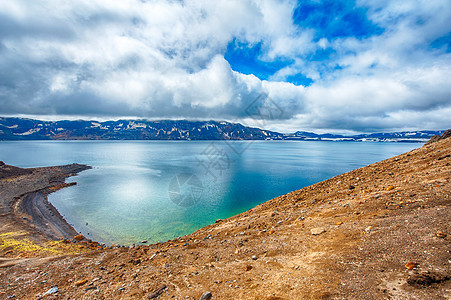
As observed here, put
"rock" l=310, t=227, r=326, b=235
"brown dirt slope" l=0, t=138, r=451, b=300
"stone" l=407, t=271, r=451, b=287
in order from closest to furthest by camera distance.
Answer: "stone" l=407, t=271, r=451, b=287 < "brown dirt slope" l=0, t=138, r=451, b=300 < "rock" l=310, t=227, r=326, b=235

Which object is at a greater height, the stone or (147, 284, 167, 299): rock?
the stone

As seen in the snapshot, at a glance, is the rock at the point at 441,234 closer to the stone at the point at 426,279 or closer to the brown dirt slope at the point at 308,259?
the brown dirt slope at the point at 308,259

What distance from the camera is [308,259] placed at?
7.18 m

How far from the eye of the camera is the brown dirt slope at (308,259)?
557 centimetres

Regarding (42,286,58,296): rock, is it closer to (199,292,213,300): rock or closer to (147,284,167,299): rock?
(147,284,167,299): rock

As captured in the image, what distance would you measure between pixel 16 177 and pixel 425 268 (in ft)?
242

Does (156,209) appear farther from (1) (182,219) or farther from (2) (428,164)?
(2) (428,164)

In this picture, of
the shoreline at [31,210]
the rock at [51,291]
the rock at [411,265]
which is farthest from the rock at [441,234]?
the shoreline at [31,210]

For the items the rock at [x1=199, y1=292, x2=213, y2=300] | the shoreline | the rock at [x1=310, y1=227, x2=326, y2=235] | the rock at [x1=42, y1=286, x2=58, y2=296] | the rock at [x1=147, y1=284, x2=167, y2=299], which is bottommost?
the shoreline

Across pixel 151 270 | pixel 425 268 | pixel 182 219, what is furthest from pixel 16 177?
pixel 425 268

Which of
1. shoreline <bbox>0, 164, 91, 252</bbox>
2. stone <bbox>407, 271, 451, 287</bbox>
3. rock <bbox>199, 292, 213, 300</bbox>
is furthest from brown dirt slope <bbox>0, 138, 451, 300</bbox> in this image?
shoreline <bbox>0, 164, 91, 252</bbox>

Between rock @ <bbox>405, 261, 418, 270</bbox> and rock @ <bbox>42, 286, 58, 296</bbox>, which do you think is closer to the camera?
rock @ <bbox>405, 261, 418, 270</bbox>

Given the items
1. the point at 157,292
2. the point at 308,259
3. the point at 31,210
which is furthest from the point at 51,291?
the point at 31,210

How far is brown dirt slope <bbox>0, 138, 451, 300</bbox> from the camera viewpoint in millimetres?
5570
